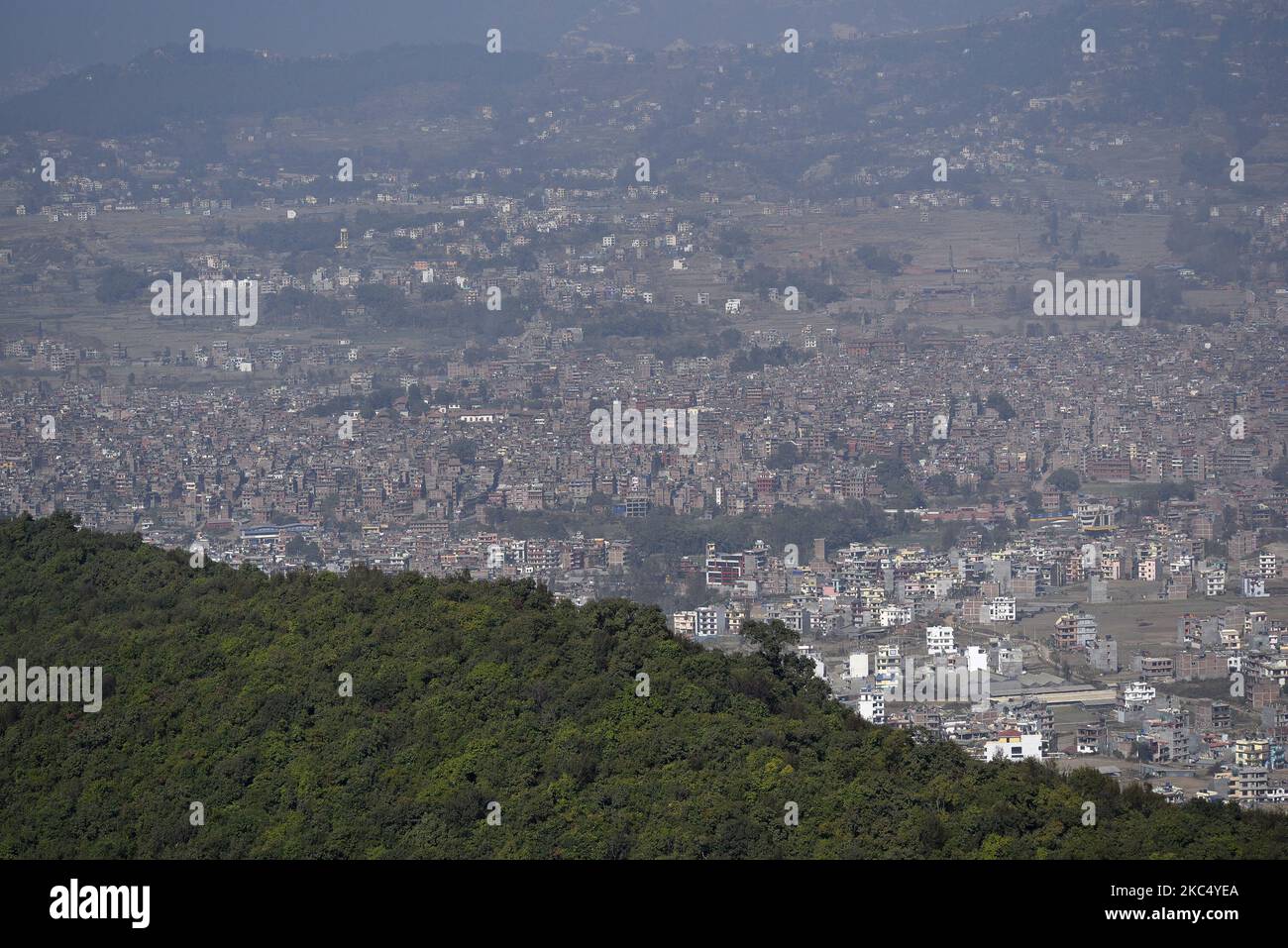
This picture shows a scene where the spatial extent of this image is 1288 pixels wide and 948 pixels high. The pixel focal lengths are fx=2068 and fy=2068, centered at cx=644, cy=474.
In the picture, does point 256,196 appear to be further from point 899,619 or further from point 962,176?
point 899,619

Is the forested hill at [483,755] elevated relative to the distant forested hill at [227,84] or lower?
lower

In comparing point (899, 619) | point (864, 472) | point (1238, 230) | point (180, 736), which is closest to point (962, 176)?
point (1238, 230)

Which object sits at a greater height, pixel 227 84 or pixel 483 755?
pixel 227 84

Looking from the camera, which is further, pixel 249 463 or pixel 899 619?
pixel 249 463

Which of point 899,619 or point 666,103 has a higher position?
point 666,103

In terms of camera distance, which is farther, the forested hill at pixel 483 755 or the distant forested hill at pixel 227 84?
the distant forested hill at pixel 227 84

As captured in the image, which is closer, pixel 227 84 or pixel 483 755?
pixel 483 755

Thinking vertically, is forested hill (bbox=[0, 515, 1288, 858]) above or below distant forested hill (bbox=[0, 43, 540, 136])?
below

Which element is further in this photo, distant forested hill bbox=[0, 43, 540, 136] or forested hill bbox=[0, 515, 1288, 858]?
distant forested hill bbox=[0, 43, 540, 136]
